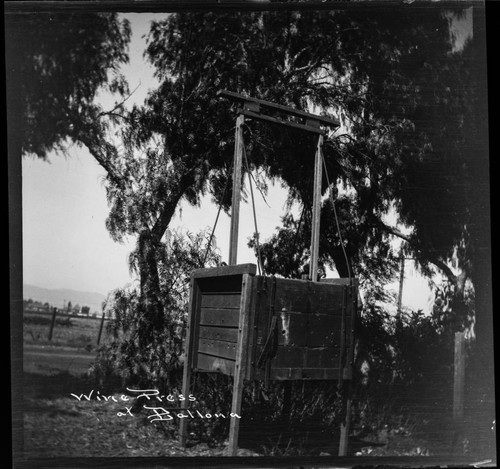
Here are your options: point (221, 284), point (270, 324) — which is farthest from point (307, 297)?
point (221, 284)

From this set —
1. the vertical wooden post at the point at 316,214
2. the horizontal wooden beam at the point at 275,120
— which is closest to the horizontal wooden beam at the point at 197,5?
the horizontal wooden beam at the point at 275,120

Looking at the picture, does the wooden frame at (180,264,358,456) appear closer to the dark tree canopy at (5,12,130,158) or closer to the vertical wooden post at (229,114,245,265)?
the vertical wooden post at (229,114,245,265)

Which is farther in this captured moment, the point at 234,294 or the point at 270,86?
the point at 270,86

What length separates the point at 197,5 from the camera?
16.5ft

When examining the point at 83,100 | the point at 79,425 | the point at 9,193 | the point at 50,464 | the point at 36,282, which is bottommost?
the point at 50,464

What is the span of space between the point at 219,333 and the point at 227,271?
22.1 inches

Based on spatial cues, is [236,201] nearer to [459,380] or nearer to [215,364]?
[215,364]

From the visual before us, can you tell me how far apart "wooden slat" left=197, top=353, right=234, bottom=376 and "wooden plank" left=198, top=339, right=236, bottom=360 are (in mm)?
37

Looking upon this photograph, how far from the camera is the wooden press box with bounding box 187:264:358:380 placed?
15.0 feet

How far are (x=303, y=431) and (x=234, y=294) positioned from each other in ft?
4.29

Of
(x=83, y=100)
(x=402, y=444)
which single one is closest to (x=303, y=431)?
(x=402, y=444)

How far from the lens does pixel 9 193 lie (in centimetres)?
474

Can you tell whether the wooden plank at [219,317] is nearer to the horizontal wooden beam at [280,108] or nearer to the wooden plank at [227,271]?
the wooden plank at [227,271]

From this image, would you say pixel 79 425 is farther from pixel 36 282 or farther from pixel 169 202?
pixel 169 202
